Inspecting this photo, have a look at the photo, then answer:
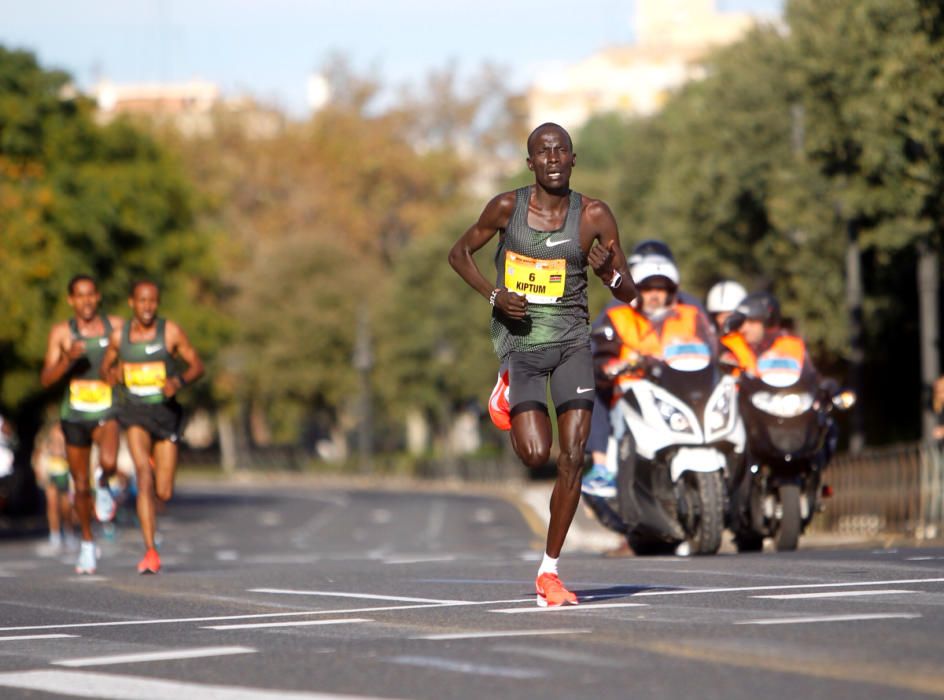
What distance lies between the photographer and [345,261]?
100312 mm

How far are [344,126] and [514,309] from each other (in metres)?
98.6

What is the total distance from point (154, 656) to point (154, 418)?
7217 millimetres

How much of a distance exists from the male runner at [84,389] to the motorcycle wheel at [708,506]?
170 inches

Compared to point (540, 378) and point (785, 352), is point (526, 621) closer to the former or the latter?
point (540, 378)

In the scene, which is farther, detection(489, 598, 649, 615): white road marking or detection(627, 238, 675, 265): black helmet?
detection(627, 238, 675, 265): black helmet

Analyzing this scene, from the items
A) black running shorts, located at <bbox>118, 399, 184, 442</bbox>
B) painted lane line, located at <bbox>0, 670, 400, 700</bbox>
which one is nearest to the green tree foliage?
black running shorts, located at <bbox>118, 399, 184, 442</bbox>

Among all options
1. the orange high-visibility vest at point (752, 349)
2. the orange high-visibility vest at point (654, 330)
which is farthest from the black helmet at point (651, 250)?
the orange high-visibility vest at point (752, 349)

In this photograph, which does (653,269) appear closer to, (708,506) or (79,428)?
(708,506)

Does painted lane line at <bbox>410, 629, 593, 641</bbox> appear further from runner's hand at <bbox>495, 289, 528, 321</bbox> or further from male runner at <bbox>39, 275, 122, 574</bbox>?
male runner at <bbox>39, 275, 122, 574</bbox>

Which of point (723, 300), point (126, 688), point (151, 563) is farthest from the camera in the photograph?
point (723, 300)

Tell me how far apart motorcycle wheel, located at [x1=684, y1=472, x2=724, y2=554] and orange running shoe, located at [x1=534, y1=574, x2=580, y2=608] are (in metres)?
4.43

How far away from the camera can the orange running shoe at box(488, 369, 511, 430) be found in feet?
33.9

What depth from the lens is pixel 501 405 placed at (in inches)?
410

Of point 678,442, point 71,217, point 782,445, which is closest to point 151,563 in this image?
point 678,442
